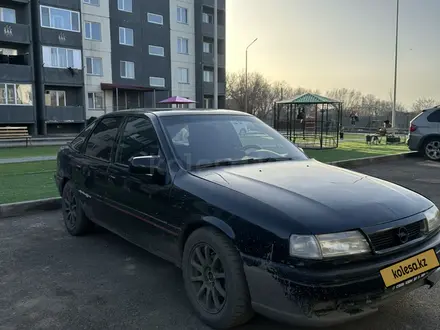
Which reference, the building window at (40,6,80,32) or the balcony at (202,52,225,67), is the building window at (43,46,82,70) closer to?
the building window at (40,6,80,32)

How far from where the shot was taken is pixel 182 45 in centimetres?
4100

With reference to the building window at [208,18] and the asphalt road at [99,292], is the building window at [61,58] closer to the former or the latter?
the building window at [208,18]

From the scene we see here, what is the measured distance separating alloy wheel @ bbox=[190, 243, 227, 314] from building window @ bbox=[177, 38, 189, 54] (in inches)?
1558

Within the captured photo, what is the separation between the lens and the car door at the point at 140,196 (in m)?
3.50

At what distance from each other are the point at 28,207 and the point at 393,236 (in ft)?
18.8

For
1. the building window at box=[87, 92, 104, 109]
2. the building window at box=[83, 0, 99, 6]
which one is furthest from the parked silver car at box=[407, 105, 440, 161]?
the building window at box=[83, 0, 99, 6]

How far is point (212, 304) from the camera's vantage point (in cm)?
304

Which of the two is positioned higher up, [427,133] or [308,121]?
[308,121]

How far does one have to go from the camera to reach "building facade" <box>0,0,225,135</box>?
96.5 ft

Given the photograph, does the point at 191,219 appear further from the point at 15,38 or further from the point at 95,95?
the point at 95,95

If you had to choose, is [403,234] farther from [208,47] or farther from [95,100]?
[208,47]

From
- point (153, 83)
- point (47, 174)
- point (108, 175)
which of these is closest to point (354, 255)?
point (108, 175)

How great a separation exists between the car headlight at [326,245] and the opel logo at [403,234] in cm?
32

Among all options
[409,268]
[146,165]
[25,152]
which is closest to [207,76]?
[25,152]
